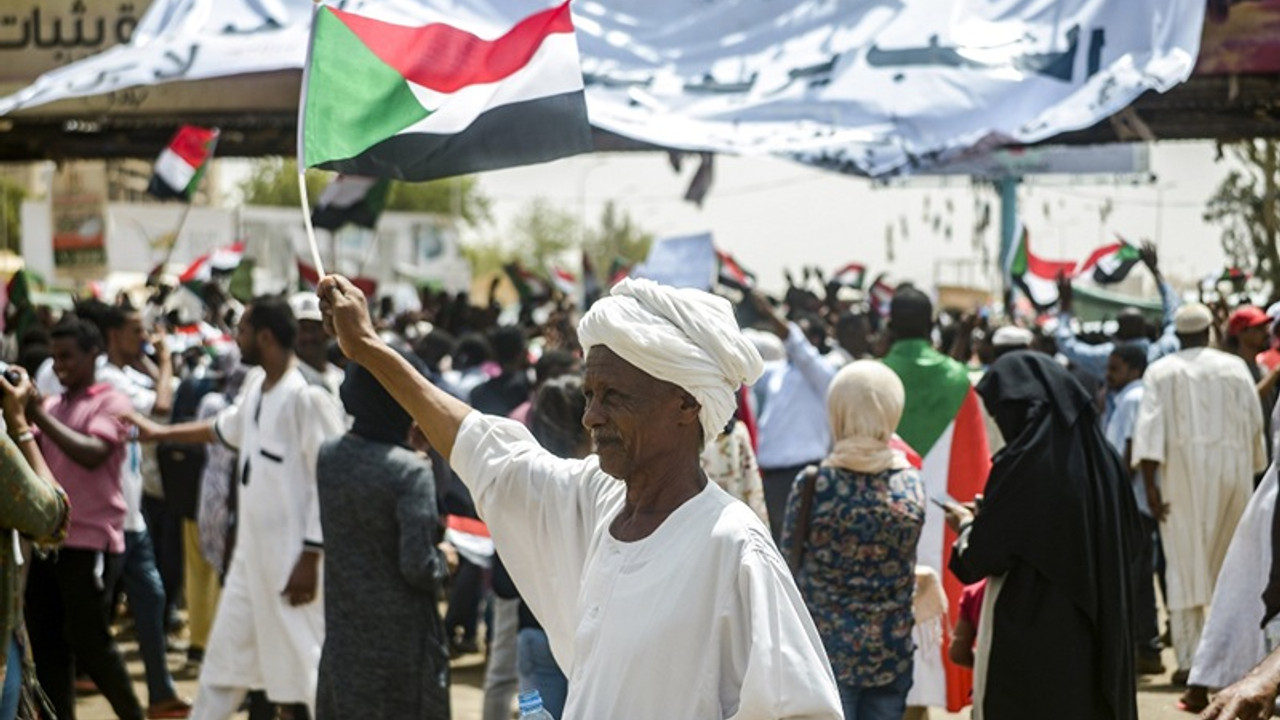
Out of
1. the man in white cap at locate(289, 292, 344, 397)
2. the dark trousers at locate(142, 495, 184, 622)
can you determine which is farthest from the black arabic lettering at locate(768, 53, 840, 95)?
the dark trousers at locate(142, 495, 184, 622)

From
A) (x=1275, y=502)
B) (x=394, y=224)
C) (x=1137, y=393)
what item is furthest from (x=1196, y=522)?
(x=394, y=224)

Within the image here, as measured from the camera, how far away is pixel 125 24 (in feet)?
46.9

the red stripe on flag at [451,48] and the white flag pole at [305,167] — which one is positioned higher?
the red stripe on flag at [451,48]

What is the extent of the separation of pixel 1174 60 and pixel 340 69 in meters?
6.06

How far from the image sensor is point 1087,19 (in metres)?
10.5

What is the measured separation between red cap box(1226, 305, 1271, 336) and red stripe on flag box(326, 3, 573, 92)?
6.74 meters

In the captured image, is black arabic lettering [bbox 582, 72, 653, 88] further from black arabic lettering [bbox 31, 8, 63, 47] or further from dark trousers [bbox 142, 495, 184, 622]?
black arabic lettering [bbox 31, 8, 63, 47]

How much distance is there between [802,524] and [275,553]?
216 cm

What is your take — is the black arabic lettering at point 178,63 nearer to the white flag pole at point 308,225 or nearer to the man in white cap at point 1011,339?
the man in white cap at point 1011,339

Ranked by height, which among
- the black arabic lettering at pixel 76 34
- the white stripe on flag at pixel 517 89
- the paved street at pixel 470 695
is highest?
the black arabic lettering at pixel 76 34

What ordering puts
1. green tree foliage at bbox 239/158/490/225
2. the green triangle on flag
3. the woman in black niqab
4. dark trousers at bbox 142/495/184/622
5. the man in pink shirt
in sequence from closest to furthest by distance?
the green triangle on flag → the woman in black niqab → the man in pink shirt → dark trousers at bbox 142/495/184/622 → green tree foliage at bbox 239/158/490/225

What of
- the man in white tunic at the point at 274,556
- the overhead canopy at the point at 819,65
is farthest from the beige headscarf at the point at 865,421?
the overhead canopy at the point at 819,65

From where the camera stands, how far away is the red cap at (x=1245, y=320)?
11.1 m

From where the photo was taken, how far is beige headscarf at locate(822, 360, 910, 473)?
631 cm
